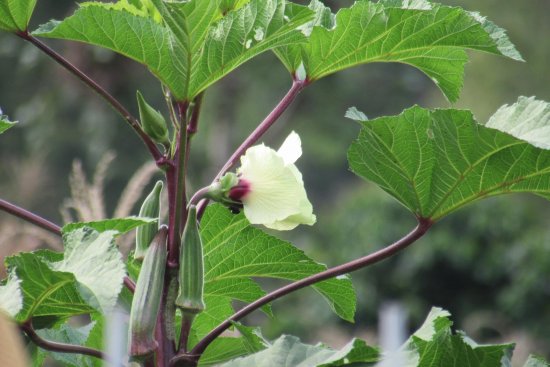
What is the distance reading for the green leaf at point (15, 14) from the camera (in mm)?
842

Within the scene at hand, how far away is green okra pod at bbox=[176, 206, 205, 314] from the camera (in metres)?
0.80

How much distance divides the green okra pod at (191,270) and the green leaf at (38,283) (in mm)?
91

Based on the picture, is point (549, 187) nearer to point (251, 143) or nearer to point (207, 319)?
point (251, 143)

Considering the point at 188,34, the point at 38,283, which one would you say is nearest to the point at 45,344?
the point at 38,283

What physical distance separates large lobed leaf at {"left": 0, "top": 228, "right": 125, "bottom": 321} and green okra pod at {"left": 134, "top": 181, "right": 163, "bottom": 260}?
0.22ft

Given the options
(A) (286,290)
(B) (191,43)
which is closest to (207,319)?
(A) (286,290)

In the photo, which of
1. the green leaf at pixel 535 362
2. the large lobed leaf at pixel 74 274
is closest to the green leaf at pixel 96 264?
the large lobed leaf at pixel 74 274

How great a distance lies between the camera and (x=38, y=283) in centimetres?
79

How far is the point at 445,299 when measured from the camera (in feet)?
17.1

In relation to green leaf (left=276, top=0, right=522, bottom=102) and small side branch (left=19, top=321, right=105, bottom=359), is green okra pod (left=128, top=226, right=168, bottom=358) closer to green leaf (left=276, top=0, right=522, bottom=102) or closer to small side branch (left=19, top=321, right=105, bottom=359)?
small side branch (left=19, top=321, right=105, bottom=359)

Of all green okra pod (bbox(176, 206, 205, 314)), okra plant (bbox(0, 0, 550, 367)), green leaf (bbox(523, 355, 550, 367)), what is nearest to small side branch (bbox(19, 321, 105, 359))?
okra plant (bbox(0, 0, 550, 367))

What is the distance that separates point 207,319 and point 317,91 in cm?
771

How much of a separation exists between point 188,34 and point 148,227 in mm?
176

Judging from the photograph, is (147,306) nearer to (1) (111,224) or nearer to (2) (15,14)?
(1) (111,224)
